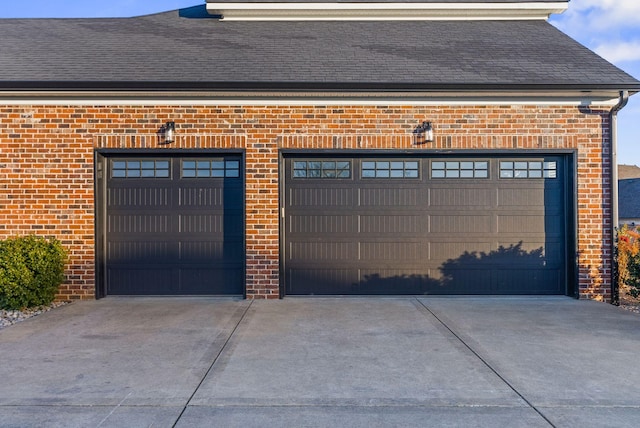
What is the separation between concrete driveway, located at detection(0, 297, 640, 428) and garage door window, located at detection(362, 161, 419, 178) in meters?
2.31

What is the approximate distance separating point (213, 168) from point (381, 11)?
5.47 metres

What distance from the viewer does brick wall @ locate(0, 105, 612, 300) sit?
6.95 metres

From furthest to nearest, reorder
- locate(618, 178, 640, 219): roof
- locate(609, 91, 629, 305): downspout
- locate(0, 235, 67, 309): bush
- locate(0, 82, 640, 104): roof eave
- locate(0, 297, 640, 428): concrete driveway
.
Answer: locate(618, 178, 640, 219): roof → locate(609, 91, 629, 305): downspout → locate(0, 82, 640, 104): roof eave → locate(0, 235, 67, 309): bush → locate(0, 297, 640, 428): concrete driveway

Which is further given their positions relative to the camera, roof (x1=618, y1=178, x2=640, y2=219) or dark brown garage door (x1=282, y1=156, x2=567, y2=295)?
roof (x1=618, y1=178, x2=640, y2=219)

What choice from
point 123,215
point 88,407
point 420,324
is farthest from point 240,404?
point 123,215

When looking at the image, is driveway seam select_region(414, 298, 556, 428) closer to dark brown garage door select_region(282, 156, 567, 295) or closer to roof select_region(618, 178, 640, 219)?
dark brown garage door select_region(282, 156, 567, 295)

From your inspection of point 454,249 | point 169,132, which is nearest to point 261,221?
point 169,132

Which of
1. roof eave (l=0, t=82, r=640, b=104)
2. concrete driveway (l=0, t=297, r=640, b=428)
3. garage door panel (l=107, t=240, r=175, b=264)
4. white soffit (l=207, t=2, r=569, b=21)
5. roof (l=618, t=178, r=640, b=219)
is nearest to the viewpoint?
concrete driveway (l=0, t=297, r=640, b=428)

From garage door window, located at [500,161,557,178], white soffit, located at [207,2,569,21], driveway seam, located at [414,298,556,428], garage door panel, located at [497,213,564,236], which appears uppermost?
white soffit, located at [207,2,569,21]

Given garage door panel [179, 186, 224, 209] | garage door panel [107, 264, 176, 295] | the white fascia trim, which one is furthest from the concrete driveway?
the white fascia trim

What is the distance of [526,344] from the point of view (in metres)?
4.64

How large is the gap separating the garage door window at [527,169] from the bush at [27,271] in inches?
291

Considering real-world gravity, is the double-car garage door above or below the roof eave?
below

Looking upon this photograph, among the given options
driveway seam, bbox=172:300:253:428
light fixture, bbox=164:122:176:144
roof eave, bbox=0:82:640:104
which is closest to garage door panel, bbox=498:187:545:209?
roof eave, bbox=0:82:640:104
